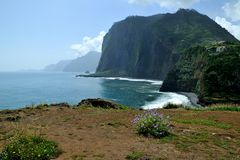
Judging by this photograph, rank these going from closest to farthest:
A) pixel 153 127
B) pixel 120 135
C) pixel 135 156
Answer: pixel 135 156 → pixel 120 135 → pixel 153 127

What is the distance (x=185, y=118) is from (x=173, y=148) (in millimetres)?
8778

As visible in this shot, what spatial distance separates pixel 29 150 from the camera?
1189cm

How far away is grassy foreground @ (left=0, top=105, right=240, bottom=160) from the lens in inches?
494

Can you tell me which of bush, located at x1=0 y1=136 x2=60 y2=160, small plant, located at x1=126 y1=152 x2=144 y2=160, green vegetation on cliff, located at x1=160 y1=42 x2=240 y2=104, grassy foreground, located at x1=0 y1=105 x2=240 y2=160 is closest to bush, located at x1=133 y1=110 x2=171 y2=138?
grassy foreground, located at x1=0 y1=105 x2=240 y2=160

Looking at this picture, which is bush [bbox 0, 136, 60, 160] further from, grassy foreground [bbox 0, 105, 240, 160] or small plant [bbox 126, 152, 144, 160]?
small plant [bbox 126, 152, 144, 160]

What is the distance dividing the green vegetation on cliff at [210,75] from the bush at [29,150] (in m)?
81.5

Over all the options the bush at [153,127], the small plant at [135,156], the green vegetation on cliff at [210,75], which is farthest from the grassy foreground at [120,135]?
the green vegetation on cliff at [210,75]

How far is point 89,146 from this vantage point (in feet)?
44.5

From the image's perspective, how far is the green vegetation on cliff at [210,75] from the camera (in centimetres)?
9612

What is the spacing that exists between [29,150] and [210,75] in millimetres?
97614

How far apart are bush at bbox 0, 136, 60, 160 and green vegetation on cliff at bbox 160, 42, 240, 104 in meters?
81.5

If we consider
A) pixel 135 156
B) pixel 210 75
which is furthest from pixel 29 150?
pixel 210 75

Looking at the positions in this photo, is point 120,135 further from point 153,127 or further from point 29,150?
point 29,150

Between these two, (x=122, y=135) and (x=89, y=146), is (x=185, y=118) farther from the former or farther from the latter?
(x=89, y=146)
